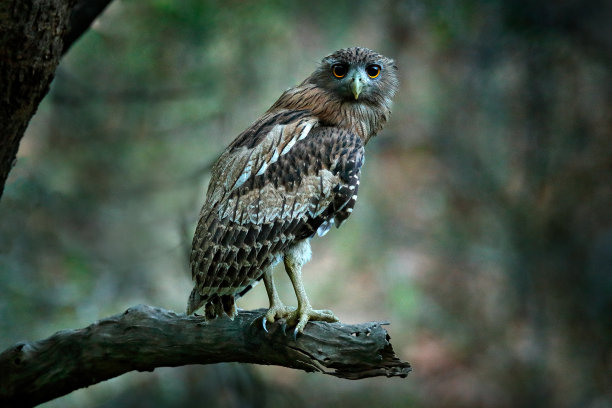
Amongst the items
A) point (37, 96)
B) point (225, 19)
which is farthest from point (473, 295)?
point (37, 96)

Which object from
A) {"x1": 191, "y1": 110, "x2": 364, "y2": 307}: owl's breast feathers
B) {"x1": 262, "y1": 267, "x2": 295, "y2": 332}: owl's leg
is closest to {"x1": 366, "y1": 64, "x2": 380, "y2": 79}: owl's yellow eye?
{"x1": 191, "y1": 110, "x2": 364, "y2": 307}: owl's breast feathers

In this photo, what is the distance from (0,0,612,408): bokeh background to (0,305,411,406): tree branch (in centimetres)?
212

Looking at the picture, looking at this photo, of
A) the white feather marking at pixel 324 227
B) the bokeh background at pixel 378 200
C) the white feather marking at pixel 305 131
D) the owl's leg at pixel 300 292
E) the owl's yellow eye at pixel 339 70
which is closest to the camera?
the owl's leg at pixel 300 292

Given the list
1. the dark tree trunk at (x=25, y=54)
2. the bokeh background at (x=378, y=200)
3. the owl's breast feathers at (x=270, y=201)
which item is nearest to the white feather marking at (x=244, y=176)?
the owl's breast feathers at (x=270, y=201)

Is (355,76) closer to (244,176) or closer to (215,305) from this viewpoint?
(244,176)

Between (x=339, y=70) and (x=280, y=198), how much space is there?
2.36 ft

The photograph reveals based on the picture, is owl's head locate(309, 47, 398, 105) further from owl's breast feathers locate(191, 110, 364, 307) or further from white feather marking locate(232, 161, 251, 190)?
white feather marking locate(232, 161, 251, 190)

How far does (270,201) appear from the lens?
3.06 metres

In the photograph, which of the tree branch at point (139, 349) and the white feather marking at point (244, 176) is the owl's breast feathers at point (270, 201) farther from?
the tree branch at point (139, 349)

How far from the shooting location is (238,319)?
3084 mm

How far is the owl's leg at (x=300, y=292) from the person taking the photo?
2.91 meters

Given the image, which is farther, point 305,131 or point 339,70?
point 339,70

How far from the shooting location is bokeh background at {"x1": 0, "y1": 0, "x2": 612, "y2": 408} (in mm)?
6129

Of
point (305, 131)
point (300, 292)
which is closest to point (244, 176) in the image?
point (305, 131)
